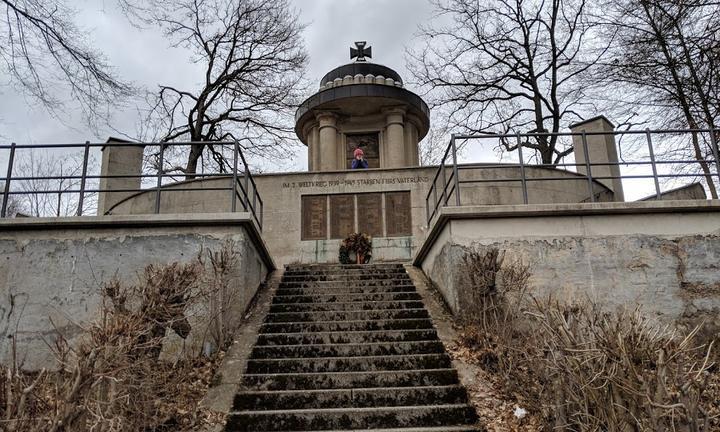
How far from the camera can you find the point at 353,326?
7391 millimetres

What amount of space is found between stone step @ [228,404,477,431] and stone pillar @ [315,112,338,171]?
11.5 metres

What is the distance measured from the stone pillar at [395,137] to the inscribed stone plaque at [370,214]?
3.34 meters

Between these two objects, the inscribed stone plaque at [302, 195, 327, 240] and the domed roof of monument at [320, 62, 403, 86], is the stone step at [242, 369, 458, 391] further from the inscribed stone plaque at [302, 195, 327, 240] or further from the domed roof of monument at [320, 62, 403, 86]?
the domed roof of monument at [320, 62, 403, 86]

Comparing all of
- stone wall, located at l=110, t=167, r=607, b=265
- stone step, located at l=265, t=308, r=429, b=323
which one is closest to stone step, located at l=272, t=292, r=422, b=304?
stone step, located at l=265, t=308, r=429, b=323

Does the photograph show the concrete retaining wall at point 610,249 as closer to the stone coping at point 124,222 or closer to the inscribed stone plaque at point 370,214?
the stone coping at point 124,222

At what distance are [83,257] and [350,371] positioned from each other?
4.30 meters

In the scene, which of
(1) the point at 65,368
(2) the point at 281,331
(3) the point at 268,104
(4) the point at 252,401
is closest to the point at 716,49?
(2) the point at 281,331

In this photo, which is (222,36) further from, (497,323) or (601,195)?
(497,323)

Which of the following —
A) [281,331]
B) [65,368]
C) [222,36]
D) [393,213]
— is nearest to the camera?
[65,368]

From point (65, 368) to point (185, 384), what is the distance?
2375 mm

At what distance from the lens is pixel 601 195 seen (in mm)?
14164

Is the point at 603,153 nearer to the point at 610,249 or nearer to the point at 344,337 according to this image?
the point at 610,249

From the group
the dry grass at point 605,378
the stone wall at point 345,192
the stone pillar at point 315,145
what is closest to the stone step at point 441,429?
A: the dry grass at point 605,378

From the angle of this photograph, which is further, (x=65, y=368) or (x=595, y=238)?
(x=595, y=238)
